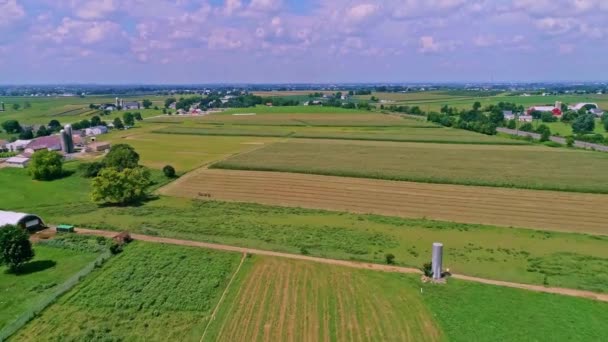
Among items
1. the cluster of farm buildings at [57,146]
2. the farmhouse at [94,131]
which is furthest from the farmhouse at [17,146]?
the farmhouse at [94,131]

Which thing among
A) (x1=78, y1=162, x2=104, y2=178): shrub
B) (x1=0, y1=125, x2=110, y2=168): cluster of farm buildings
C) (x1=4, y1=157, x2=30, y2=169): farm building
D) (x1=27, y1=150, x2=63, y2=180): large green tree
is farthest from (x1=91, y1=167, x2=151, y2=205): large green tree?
(x1=0, y1=125, x2=110, y2=168): cluster of farm buildings

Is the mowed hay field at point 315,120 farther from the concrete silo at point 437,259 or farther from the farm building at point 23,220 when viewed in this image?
the concrete silo at point 437,259

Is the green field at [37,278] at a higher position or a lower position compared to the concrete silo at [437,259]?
lower

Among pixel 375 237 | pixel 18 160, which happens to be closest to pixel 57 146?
pixel 18 160

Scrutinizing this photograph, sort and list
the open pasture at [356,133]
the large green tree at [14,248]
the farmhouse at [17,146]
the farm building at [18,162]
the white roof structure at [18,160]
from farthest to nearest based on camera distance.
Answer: the open pasture at [356,133] < the farmhouse at [17,146] < the white roof structure at [18,160] < the farm building at [18,162] < the large green tree at [14,248]

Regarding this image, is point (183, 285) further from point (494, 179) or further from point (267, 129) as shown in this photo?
point (267, 129)
